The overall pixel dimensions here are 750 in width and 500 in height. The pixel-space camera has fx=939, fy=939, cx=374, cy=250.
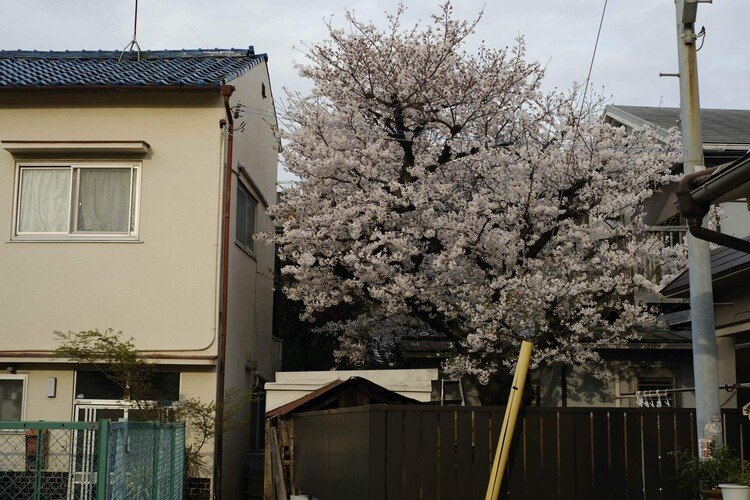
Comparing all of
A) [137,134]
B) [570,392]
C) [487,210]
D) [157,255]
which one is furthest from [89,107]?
[570,392]

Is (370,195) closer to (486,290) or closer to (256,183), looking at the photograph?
(486,290)

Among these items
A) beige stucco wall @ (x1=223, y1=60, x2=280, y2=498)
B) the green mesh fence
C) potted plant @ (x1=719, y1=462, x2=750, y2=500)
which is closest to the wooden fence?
potted plant @ (x1=719, y1=462, x2=750, y2=500)

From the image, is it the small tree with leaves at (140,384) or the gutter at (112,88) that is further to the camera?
the gutter at (112,88)

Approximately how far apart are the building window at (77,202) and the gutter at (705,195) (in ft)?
36.7

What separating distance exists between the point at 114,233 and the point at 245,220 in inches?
135

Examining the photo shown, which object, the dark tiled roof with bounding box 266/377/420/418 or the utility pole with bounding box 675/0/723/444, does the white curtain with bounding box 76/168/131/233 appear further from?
the utility pole with bounding box 675/0/723/444

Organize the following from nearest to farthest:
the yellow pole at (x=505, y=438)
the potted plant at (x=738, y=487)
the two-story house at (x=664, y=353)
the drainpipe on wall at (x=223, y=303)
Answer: the potted plant at (x=738, y=487), the yellow pole at (x=505, y=438), the drainpipe on wall at (x=223, y=303), the two-story house at (x=664, y=353)

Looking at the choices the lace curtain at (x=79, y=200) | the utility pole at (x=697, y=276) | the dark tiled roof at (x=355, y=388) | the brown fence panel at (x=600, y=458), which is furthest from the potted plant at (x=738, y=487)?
the lace curtain at (x=79, y=200)

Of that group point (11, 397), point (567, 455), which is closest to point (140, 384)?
point (11, 397)

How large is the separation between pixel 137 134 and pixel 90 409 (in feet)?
16.0

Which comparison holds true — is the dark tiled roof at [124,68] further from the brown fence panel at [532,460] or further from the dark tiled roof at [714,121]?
the brown fence panel at [532,460]

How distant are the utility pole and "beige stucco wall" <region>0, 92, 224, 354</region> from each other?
979 cm

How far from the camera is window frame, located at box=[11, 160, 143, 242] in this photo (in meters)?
16.6

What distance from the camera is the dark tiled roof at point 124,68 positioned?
16656 mm
